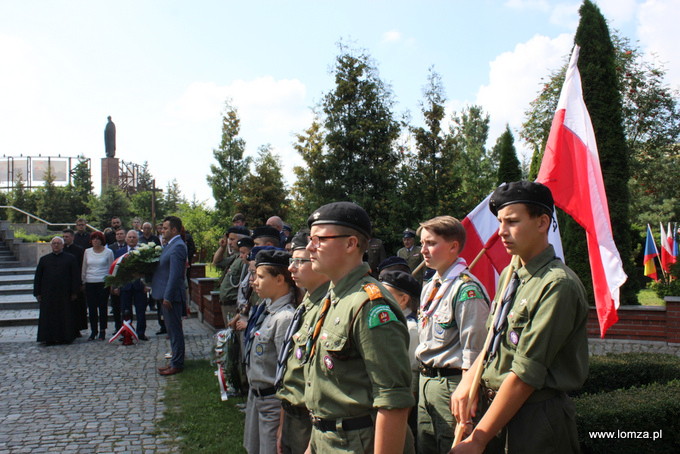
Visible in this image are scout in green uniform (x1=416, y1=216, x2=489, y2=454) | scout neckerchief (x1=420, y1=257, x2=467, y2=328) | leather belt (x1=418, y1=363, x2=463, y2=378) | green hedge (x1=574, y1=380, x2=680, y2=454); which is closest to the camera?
scout in green uniform (x1=416, y1=216, x2=489, y2=454)

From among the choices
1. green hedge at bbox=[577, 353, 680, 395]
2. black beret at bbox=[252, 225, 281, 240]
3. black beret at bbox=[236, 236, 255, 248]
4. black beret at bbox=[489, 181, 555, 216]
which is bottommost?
green hedge at bbox=[577, 353, 680, 395]

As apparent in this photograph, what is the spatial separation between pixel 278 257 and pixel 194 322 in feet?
34.3

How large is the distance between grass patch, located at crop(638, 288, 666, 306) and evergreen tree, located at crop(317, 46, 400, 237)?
24.8 ft

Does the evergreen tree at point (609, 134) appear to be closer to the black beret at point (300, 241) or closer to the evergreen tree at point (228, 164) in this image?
the black beret at point (300, 241)

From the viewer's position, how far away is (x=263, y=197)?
1064 inches

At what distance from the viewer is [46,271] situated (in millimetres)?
11250

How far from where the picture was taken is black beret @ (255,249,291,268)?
159 inches

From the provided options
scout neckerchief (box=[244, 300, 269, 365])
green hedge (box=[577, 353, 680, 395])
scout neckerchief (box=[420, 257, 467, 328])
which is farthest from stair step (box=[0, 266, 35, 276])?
scout neckerchief (box=[420, 257, 467, 328])

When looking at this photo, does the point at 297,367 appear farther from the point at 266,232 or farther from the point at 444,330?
the point at 266,232

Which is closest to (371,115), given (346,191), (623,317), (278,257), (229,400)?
(346,191)

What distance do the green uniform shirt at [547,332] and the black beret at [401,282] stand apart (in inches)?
75.6

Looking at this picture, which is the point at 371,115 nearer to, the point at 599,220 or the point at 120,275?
the point at 120,275

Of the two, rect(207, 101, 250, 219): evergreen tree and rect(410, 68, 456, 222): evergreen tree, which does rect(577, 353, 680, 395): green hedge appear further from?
rect(207, 101, 250, 219): evergreen tree

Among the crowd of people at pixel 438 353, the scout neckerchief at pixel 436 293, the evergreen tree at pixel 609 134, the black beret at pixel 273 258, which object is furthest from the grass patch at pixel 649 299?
the black beret at pixel 273 258
